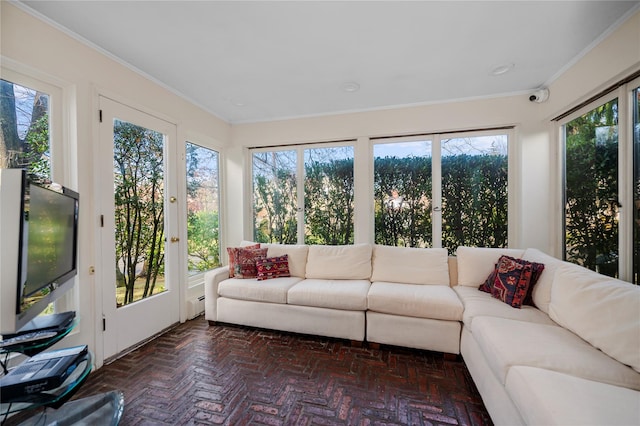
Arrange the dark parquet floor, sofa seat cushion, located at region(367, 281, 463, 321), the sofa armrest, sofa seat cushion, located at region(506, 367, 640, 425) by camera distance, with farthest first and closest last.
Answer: the sofa armrest → sofa seat cushion, located at region(367, 281, 463, 321) → the dark parquet floor → sofa seat cushion, located at region(506, 367, 640, 425)

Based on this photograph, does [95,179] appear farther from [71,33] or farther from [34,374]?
[34,374]

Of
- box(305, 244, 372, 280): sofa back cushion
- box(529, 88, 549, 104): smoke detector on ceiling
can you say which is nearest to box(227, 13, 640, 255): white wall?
box(529, 88, 549, 104): smoke detector on ceiling

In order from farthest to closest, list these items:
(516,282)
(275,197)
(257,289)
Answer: (275,197), (257,289), (516,282)

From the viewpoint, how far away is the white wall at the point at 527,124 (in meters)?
1.98

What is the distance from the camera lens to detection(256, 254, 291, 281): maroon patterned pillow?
282 cm

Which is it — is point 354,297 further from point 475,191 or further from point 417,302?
point 475,191

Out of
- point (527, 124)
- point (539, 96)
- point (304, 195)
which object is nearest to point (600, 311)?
point (527, 124)

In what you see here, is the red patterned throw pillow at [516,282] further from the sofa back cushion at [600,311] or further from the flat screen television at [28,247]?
the flat screen television at [28,247]

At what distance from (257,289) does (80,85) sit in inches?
88.8

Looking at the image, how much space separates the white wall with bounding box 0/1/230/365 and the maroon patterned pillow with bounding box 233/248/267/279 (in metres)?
1.20

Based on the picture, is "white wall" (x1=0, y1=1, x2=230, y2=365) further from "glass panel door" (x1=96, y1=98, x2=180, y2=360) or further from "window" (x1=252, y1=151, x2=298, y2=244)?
"window" (x1=252, y1=151, x2=298, y2=244)

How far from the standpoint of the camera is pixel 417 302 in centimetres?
216

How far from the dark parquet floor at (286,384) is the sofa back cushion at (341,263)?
0.69m

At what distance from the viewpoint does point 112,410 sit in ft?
4.84
